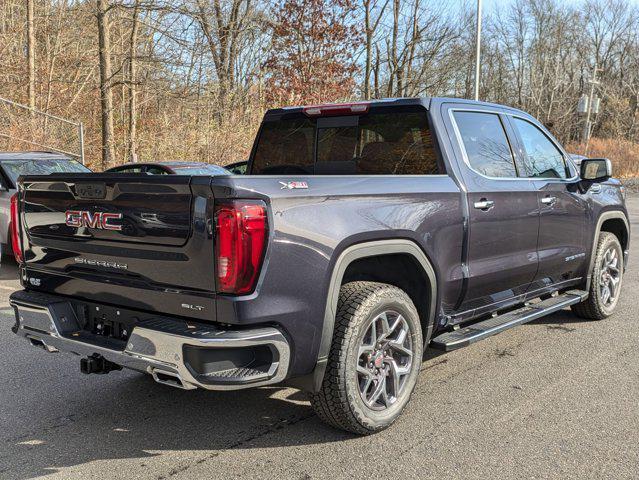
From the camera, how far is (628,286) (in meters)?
7.50

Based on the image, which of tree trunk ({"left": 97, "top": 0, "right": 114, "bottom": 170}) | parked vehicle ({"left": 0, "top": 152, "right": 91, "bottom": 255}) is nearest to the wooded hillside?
tree trunk ({"left": 97, "top": 0, "right": 114, "bottom": 170})

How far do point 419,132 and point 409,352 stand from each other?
149 centimetres

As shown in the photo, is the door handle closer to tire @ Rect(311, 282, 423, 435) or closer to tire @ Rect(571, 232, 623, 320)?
tire @ Rect(311, 282, 423, 435)

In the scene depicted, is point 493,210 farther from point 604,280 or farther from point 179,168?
point 179,168

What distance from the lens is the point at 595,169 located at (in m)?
5.23

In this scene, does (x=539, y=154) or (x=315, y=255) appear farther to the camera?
(x=539, y=154)

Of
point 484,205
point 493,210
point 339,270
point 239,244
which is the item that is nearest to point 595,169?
point 493,210

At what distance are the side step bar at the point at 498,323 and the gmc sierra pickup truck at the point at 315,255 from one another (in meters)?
0.03

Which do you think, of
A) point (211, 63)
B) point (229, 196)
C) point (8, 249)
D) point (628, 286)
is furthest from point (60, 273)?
point (211, 63)

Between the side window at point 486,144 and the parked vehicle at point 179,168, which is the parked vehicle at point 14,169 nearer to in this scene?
the parked vehicle at point 179,168

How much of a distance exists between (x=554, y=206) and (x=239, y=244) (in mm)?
3178

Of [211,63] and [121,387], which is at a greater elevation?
[211,63]

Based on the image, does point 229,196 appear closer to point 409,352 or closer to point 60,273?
point 60,273

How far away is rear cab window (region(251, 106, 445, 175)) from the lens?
4.14 m
